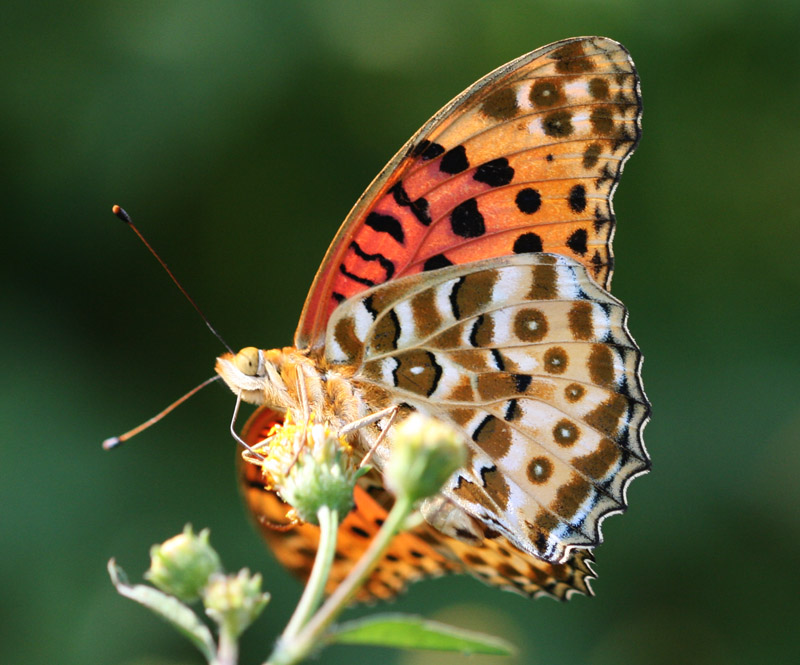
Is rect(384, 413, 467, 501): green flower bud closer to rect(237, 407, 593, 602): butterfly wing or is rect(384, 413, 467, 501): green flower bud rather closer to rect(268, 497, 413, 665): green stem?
rect(268, 497, 413, 665): green stem

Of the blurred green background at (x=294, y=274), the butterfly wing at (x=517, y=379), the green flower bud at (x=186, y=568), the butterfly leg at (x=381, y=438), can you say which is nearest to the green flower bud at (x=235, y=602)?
the green flower bud at (x=186, y=568)

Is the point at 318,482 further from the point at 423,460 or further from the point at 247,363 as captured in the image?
the point at 247,363

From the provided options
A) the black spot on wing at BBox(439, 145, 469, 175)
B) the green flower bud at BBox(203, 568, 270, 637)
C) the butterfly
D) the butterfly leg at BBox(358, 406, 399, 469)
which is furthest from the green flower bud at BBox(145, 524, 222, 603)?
the black spot on wing at BBox(439, 145, 469, 175)

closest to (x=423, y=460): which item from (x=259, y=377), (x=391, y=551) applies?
(x=259, y=377)

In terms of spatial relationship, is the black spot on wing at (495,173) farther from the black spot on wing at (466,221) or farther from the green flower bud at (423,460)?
the green flower bud at (423,460)

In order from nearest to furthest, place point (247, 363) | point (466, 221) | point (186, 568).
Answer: point (186, 568), point (247, 363), point (466, 221)

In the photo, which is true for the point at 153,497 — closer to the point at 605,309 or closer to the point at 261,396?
the point at 261,396
